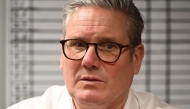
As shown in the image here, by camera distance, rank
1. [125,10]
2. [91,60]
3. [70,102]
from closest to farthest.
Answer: [91,60]
[125,10]
[70,102]

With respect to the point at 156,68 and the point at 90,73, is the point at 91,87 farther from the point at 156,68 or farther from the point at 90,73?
the point at 156,68

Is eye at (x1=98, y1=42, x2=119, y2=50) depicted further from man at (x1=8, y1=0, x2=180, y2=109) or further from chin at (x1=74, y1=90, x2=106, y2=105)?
chin at (x1=74, y1=90, x2=106, y2=105)

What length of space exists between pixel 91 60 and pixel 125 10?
0.27 m

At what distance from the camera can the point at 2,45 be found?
130cm

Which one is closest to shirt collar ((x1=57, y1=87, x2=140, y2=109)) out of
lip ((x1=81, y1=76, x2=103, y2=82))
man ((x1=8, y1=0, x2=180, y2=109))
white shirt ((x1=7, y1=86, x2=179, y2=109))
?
white shirt ((x1=7, y1=86, x2=179, y2=109))

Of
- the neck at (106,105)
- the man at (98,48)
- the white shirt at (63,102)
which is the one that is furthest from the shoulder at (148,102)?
the man at (98,48)

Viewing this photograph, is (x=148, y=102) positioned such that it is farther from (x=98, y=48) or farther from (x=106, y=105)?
(x=98, y=48)

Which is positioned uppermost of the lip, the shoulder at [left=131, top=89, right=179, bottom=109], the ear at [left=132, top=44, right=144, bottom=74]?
the ear at [left=132, top=44, right=144, bottom=74]

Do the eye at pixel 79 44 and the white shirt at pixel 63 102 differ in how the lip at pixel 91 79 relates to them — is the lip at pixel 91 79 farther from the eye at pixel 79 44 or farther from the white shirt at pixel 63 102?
the white shirt at pixel 63 102

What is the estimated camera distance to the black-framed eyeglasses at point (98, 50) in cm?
83

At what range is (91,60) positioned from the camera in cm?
79

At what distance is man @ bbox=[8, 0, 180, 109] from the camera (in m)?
0.83

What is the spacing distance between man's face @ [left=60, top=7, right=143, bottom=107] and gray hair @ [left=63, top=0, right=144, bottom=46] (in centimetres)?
2

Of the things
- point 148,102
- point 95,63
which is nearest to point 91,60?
point 95,63
